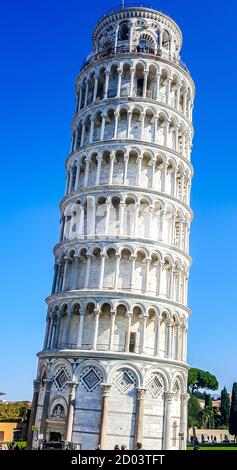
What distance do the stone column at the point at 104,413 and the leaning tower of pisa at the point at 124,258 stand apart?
0.06 m

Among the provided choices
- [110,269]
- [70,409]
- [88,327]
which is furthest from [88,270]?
[70,409]

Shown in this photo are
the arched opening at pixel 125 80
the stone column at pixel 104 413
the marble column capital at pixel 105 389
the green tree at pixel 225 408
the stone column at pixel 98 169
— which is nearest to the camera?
the stone column at pixel 104 413

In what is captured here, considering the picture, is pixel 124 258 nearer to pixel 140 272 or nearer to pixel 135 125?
pixel 140 272

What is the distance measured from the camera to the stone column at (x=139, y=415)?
3017 centimetres

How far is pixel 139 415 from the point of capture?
30.5 metres

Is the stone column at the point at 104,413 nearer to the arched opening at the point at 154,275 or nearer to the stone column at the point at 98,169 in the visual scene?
the arched opening at the point at 154,275

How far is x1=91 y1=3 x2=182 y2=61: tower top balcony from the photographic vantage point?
4162 centimetres

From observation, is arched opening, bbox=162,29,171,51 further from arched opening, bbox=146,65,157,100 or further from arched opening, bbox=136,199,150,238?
arched opening, bbox=136,199,150,238

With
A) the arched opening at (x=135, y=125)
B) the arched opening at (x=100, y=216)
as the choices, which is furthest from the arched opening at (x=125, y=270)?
the arched opening at (x=135, y=125)

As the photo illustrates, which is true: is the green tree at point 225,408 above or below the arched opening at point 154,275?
below

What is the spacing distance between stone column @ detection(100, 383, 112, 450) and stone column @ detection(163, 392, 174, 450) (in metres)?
3.88

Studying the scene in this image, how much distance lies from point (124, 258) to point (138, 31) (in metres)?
20.1
